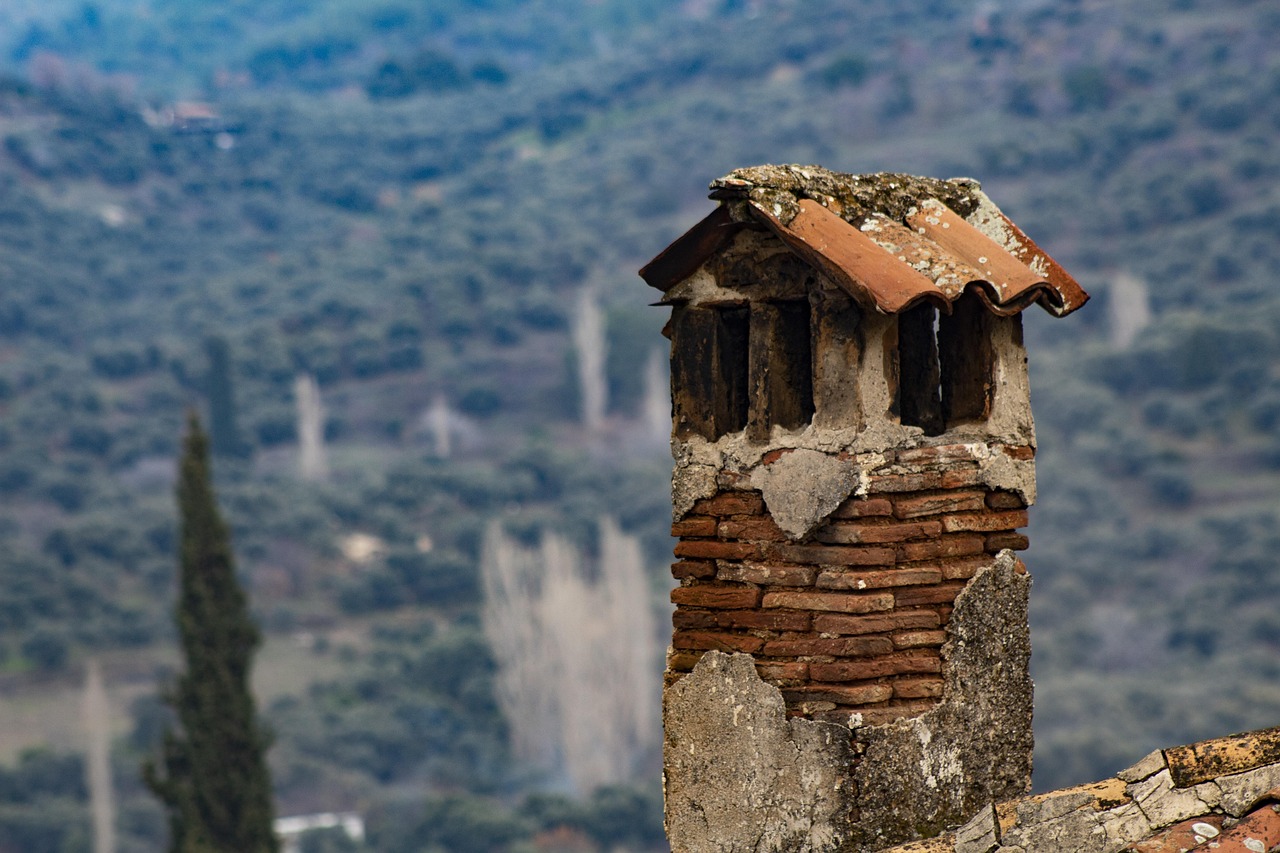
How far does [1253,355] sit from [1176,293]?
773cm

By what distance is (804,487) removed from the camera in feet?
15.8

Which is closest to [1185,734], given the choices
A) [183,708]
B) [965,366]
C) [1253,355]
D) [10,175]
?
[1253,355]

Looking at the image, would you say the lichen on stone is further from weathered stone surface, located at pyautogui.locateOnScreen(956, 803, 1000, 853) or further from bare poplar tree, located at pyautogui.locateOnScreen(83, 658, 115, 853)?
bare poplar tree, located at pyautogui.locateOnScreen(83, 658, 115, 853)

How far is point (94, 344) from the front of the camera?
267 feet

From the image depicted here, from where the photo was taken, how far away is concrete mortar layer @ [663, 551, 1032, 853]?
472 centimetres

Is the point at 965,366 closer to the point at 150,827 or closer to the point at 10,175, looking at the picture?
the point at 150,827

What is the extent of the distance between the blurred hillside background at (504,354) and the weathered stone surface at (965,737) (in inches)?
1596

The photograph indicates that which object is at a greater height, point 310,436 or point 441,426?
point 441,426

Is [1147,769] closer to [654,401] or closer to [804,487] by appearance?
[804,487]

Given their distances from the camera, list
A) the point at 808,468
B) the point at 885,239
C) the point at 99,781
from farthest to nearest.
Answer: the point at 99,781 → the point at 885,239 → the point at 808,468

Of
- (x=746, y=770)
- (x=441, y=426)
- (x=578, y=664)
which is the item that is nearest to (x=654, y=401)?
(x=441, y=426)

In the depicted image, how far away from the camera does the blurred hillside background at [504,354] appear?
5362 centimetres

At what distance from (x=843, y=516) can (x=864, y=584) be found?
0.17 meters

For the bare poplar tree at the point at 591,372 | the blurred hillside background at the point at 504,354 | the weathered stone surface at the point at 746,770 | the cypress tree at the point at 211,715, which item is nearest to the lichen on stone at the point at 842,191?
the weathered stone surface at the point at 746,770
